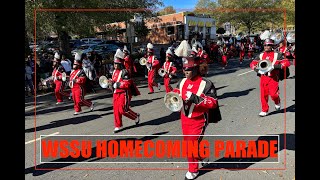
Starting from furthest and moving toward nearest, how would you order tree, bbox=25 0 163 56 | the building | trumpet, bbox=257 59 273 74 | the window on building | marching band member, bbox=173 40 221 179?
1. the window on building
2. the building
3. tree, bbox=25 0 163 56
4. trumpet, bbox=257 59 273 74
5. marching band member, bbox=173 40 221 179

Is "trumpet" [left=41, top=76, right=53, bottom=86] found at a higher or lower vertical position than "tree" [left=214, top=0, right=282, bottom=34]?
lower

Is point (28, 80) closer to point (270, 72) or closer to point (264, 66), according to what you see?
point (264, 66)

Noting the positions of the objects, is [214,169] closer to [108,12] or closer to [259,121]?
[259,121]

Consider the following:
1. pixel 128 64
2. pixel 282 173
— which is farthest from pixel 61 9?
pixel 282 173

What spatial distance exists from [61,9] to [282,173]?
580 inches

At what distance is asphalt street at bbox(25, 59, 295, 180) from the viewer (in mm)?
5738

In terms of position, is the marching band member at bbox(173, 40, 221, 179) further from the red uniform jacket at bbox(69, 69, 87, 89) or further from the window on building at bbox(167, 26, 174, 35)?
the window on building at bbox(167, 26, 174, 35)

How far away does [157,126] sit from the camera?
8.88 meters

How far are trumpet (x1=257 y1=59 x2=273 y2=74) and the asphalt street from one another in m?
1.35

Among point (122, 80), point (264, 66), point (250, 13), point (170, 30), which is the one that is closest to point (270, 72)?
point (264, 66)

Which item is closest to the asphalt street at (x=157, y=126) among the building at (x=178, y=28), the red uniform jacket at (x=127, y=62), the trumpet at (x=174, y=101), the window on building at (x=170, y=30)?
the trumpet at (x=174, y=101)

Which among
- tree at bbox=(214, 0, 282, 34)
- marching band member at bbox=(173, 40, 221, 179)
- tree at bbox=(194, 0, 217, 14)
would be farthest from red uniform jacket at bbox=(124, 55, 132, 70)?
tree at bbox=(194, 0, 217, 14)

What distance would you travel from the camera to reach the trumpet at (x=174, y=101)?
16.8 feet

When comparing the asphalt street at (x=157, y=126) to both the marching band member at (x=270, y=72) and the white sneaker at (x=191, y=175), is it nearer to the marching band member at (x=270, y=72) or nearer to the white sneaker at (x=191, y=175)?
the white sneaker at (x=191, y=175)
